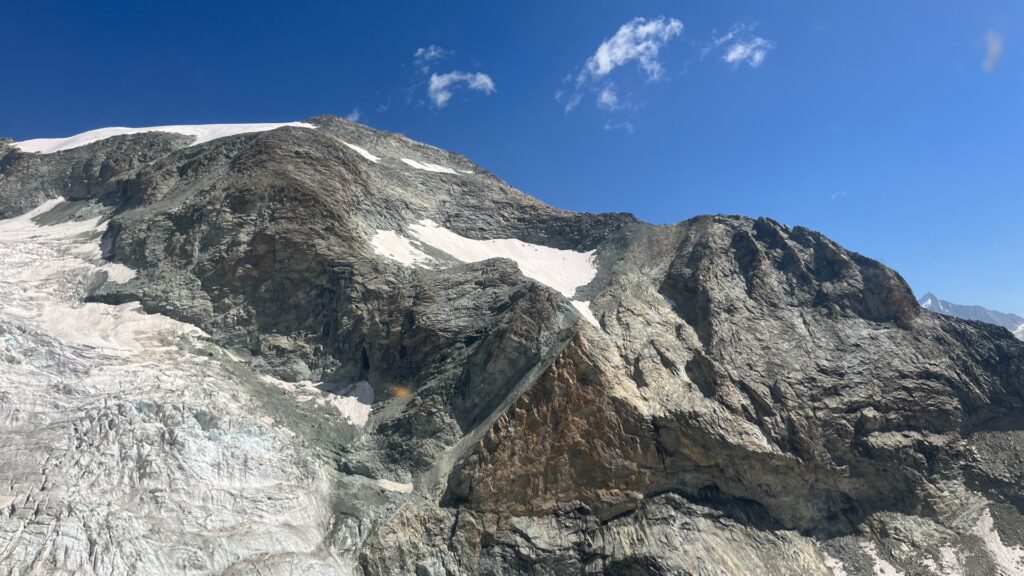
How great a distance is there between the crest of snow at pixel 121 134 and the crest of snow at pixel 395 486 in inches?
1890

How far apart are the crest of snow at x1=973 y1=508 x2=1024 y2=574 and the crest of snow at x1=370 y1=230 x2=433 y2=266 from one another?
1515 inches

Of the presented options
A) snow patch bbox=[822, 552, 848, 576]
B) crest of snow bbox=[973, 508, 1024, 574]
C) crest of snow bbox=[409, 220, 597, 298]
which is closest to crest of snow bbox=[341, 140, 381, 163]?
crest of snow bbox=[409, 220, 597, 298]

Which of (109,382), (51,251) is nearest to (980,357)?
(109,382)

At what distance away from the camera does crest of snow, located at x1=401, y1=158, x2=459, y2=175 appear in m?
70.0

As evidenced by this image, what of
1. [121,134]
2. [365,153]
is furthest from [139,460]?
[121,134]

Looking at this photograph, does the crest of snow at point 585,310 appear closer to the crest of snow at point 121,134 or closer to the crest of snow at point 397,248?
the crest of snow at point 397,248

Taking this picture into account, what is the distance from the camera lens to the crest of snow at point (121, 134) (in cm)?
6644

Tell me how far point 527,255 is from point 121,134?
161ft

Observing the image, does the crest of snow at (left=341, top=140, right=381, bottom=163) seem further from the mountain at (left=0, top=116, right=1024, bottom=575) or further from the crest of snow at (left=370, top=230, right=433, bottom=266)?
the crest of snow at (left=370, top=230, right=433, bottom=266)

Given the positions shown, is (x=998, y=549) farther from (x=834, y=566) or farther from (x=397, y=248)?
(x=397, y=248)

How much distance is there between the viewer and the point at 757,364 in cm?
3872

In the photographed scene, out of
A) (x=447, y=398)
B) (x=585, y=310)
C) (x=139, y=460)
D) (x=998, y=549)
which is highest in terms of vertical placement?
(x=585, y=310)

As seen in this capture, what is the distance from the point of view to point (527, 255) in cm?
5784

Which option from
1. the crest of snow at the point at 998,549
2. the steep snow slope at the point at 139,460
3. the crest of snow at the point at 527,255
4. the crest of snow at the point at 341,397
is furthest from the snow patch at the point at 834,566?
the crest of snow at the point at 341,397
